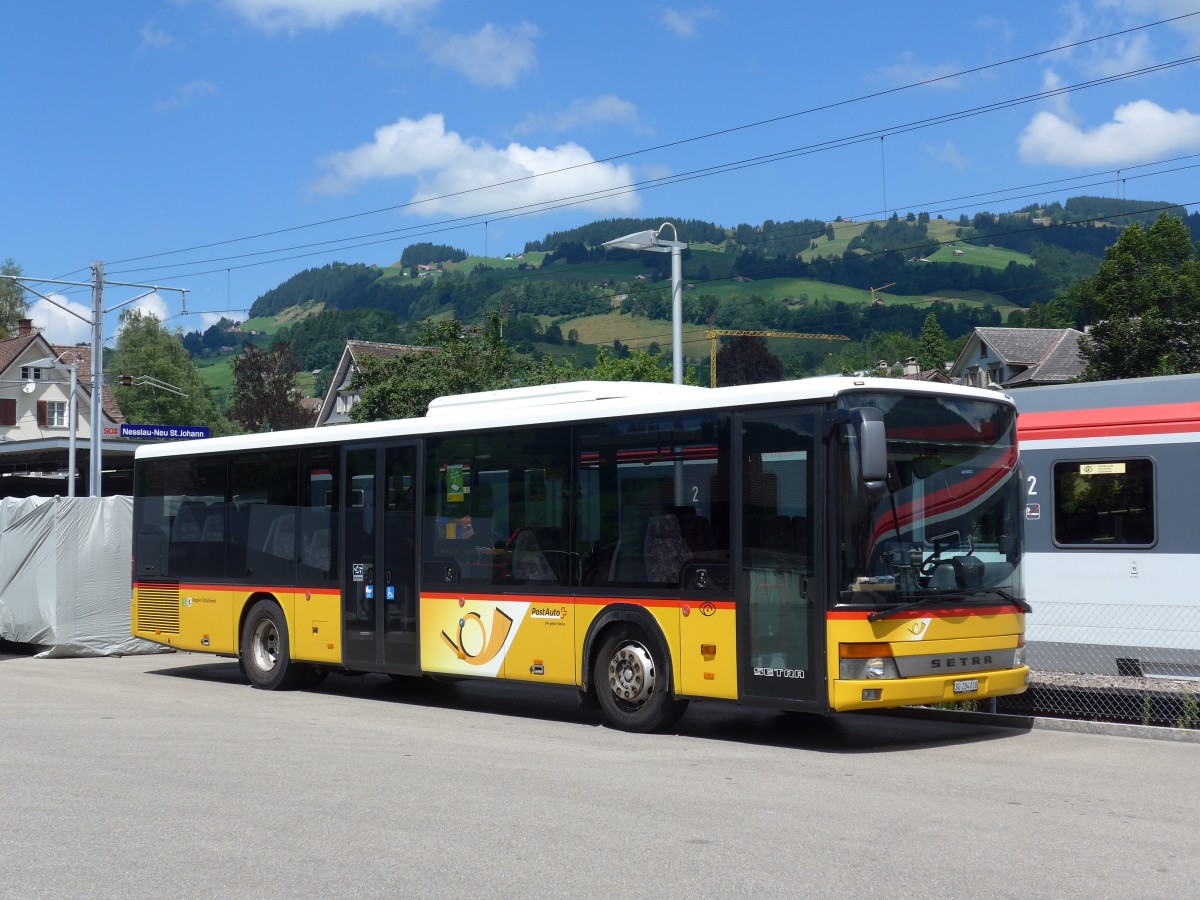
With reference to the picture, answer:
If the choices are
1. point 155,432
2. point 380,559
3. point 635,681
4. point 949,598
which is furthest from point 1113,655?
point 155,432

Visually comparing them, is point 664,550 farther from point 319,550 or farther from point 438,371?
point 438,371

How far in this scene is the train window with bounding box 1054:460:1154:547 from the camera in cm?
1434

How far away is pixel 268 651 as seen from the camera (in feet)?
56.5

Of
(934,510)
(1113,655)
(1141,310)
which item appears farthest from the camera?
(1141,310)

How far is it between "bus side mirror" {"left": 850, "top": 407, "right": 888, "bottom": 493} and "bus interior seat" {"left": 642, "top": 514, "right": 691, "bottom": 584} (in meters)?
2.07

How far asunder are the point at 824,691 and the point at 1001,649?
187 cm

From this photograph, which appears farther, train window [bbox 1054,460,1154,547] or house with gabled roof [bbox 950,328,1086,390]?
house with gabled roof [bbox 950,328,1086,390]

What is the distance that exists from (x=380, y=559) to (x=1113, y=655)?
758 centimetres

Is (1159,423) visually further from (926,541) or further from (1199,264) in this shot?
(1199,264)

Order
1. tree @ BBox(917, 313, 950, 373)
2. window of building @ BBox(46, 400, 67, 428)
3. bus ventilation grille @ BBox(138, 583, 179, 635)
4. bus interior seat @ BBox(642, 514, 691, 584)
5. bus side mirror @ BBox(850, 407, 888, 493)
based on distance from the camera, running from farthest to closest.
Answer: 1. tree @ BBox(917, 313, 950, 373)
2. window of building @ BBox(46, 400, 67, 428)
3. bus ventilation grille @ BBox(138, 583, 179, 635)
4. bus interior seat @ BBox(642, 514, 691, 584)
5. bus side mirror @ BBox(850, 407, 888, 493)

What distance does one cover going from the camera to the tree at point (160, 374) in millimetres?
96312

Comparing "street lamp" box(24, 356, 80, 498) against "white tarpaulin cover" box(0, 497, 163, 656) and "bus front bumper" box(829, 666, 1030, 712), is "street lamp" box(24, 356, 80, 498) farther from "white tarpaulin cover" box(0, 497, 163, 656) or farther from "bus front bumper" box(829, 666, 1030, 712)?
"bus front bumper" box(829, 666, 1030, 712)

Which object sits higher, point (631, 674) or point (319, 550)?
point (319, 550)

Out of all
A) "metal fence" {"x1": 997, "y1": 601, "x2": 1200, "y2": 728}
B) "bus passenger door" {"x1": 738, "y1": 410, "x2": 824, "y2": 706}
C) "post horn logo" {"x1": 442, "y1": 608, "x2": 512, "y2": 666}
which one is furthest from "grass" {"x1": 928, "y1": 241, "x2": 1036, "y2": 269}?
"bus passenger door" {"x1": 738, "y1": 410, "x2": 824, "y2": 706}
